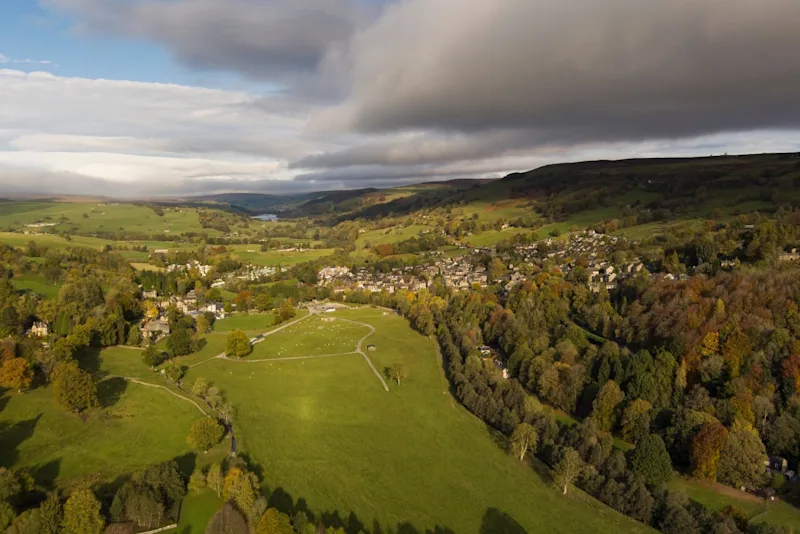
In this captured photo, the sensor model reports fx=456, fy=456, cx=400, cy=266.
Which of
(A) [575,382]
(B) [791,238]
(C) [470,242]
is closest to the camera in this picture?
(A) [575,382]

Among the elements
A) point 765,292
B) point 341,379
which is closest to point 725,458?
point 765,292

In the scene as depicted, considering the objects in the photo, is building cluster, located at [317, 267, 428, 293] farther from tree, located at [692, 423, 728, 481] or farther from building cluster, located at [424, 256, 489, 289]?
tree, located at [692, 423, 728, 481]

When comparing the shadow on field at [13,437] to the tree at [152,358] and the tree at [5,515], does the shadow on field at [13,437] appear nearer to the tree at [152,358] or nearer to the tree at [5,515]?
the tree at [5,515]

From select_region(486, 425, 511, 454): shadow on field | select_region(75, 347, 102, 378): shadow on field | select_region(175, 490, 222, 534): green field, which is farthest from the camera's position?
select_region(75, 347, 102, 378): shadow on field

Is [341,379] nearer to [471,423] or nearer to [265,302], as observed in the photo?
[471,423]

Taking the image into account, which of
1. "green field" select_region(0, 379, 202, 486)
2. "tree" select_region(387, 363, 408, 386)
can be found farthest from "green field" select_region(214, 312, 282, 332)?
"tree" select_region(387, 363, 408, 386)

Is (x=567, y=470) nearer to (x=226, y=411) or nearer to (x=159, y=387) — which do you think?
(x=226, y=411)
